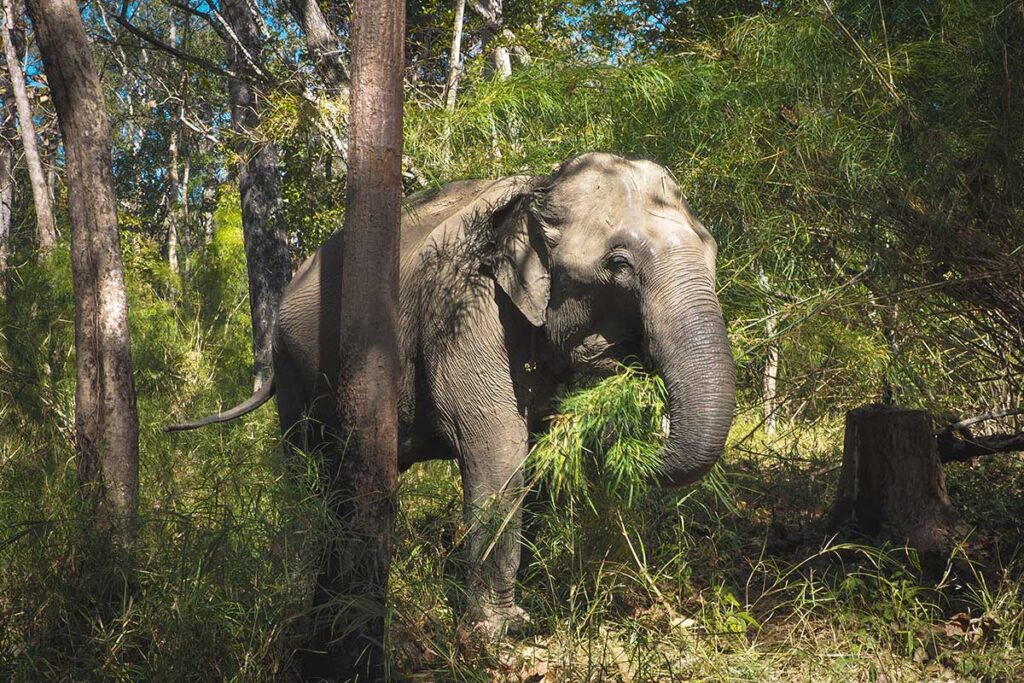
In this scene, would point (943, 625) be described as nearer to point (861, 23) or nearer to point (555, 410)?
point (555, 410)

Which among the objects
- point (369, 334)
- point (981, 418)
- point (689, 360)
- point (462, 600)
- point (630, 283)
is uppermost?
point (630, 283)

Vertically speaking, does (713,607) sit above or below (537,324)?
below

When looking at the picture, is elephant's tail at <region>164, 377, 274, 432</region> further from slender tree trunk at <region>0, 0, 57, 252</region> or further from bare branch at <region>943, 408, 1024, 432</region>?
slender tree trunk at <region>0, 0, 57, 252</region>

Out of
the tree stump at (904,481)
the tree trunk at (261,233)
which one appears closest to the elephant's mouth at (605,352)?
the tree stump at (904,481)

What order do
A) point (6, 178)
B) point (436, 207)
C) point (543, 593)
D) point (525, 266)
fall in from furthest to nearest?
point (6, 178) < point (436, 207) < point (543, 593) < point (525, 266)

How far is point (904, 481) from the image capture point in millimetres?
5508

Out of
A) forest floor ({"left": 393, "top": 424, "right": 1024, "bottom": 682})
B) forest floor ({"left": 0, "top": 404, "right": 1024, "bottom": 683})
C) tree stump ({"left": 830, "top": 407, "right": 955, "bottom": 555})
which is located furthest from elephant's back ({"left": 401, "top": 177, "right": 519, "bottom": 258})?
tree stump ({"left": 830, "top": 407, "right": 955, "bottom": 555})

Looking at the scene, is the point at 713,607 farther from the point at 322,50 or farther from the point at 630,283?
the point at 322,50

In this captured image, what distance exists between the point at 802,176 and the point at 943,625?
91.1 inches

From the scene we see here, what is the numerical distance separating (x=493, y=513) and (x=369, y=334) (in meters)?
1.10

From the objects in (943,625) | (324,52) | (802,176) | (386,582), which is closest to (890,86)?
(802,176)

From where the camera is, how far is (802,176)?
5.54m

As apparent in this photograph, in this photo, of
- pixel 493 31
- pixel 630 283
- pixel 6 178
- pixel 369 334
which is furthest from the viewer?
pixel 6 178

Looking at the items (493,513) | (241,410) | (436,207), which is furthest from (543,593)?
(241,410)
